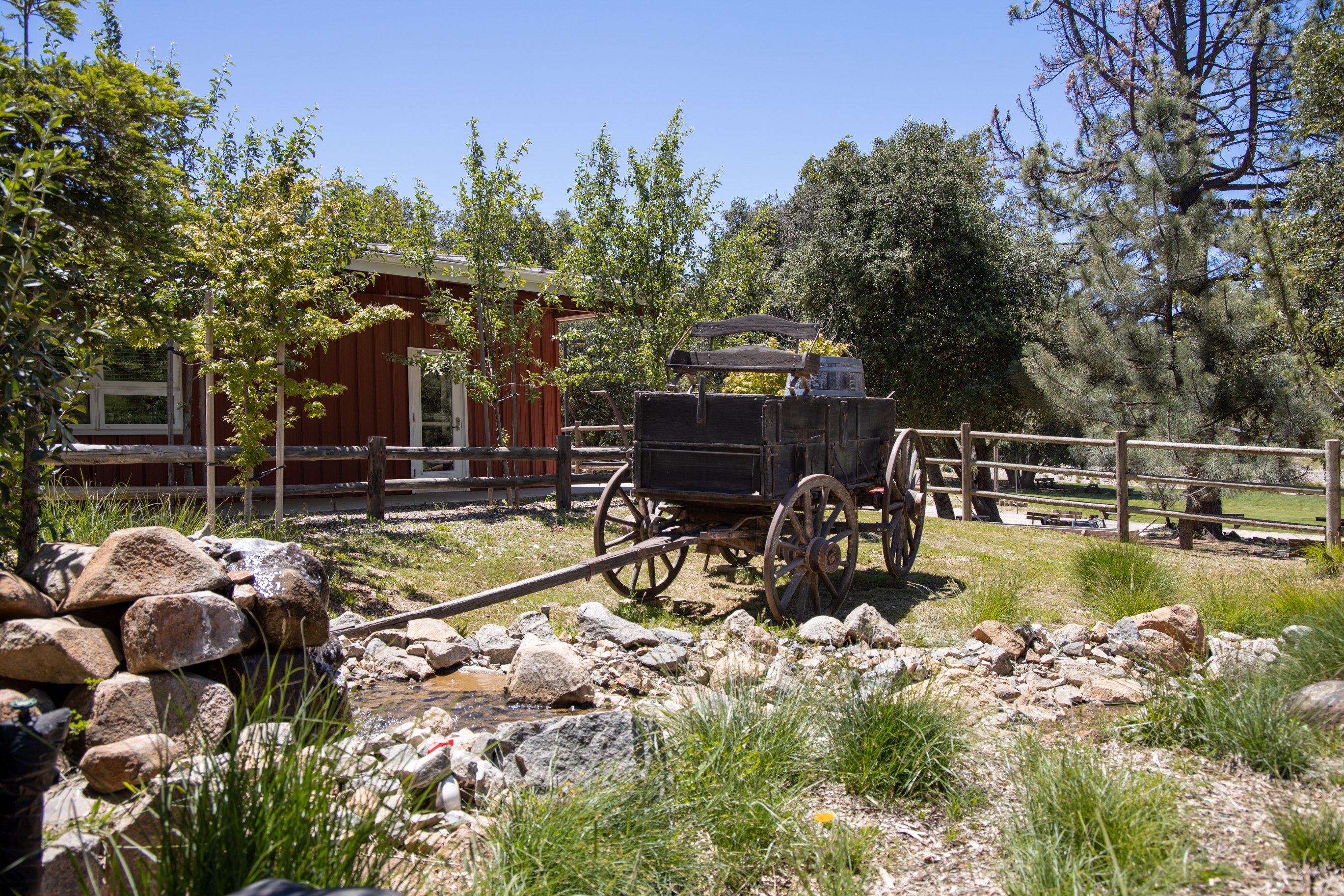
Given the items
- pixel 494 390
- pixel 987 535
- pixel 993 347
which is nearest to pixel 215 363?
pixel 494 390

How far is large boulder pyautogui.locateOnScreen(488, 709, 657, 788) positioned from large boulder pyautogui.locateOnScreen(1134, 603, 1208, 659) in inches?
142

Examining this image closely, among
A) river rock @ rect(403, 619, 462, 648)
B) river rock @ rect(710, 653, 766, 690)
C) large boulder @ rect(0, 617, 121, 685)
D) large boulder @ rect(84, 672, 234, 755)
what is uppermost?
large boulder @ rect(0, 617, 121, 685)

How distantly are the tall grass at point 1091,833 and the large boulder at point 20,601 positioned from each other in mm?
3790

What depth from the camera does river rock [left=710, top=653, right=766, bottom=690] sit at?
13.2 feet

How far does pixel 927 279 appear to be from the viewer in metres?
17.4

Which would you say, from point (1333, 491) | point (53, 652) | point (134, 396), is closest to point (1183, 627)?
point (1333, 491)

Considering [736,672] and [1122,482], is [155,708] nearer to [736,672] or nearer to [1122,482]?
[736,672]

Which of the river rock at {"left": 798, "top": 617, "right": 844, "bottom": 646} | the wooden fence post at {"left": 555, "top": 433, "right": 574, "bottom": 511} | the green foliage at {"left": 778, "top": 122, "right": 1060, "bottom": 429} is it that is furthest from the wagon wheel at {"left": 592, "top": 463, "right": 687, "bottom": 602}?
the green foliage at {"left": 778, "top": 122, "right": 1060, "bottom": 429}

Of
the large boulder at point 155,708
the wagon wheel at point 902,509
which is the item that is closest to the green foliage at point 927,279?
the wagon wheel at point 902,509

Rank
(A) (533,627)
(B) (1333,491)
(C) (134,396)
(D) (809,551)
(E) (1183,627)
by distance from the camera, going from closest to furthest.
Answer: (E) (1183,627), (A) (533,627), (D) (809,551), (B) (1333,491), (C) (134,396)

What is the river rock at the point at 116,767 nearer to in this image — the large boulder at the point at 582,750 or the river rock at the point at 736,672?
the large boulder at the point at 582,750

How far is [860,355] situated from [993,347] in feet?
8.57

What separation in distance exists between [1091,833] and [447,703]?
3088 mm

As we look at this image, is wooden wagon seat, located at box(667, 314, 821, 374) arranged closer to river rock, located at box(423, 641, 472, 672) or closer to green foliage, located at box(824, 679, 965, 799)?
river rock, located at box(423, 641, 472, 672)
